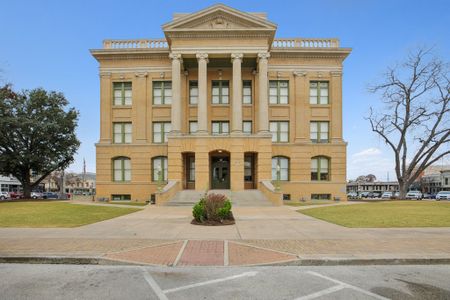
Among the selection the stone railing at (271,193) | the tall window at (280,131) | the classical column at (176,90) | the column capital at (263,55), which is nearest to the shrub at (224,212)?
the stone railing at (271,193)

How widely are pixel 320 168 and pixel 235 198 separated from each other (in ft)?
42.2

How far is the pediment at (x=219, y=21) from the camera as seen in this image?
3478cm

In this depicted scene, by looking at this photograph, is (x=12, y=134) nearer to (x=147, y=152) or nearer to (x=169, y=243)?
(x=147, y=152)

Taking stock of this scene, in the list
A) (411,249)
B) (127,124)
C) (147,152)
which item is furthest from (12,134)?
(411,249)

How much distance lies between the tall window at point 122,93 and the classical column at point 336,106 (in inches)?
871

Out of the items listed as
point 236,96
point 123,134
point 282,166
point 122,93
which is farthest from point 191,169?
point 122,93

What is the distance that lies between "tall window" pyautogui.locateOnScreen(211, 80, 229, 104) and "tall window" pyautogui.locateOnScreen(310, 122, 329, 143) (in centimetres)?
986

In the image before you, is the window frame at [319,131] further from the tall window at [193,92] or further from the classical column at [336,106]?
the tall window at [193,92]

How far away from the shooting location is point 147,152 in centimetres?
3897

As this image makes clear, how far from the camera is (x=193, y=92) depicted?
129 ft

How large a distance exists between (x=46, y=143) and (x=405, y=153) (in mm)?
42375

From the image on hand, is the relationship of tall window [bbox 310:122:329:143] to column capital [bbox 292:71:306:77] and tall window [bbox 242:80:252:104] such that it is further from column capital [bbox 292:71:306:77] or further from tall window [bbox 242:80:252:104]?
tall window [bbox 242:80:252:104]

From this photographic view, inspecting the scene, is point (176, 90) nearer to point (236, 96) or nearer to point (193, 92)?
point (193, 92)

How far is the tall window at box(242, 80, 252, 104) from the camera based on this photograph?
3888cm
